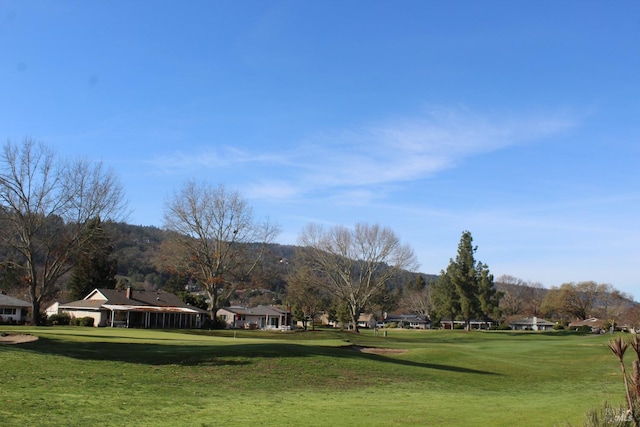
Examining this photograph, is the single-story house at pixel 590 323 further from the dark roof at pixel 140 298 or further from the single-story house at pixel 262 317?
the dark roof at pixel 140 298

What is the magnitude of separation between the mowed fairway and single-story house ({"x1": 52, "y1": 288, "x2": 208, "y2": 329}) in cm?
3701

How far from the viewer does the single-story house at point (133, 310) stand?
67.0 metres

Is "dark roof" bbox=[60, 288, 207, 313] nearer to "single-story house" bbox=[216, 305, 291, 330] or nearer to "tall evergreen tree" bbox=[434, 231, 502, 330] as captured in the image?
"single-story house" bbox=[216, 305, 291, 330]

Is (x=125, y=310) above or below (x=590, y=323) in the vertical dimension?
above

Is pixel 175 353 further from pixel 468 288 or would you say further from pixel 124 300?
pixel 468 288

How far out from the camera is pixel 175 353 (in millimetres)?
26281

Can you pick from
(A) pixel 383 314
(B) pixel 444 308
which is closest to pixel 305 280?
(B) pixel 444 308

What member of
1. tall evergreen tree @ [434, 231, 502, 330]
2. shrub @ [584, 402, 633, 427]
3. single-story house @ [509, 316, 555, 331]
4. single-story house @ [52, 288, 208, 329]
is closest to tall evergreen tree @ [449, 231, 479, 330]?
tall evergreen tree @ [434, 231, 502, 330]

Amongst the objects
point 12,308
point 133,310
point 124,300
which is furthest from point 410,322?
point 12,308

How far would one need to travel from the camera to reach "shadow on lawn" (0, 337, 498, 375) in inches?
941

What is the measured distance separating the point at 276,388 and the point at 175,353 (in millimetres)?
8112

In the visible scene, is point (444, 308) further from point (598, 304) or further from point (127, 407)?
point (127, 407)

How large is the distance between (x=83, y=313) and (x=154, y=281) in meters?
84.6

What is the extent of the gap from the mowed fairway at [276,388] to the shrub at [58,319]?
1229 inches
